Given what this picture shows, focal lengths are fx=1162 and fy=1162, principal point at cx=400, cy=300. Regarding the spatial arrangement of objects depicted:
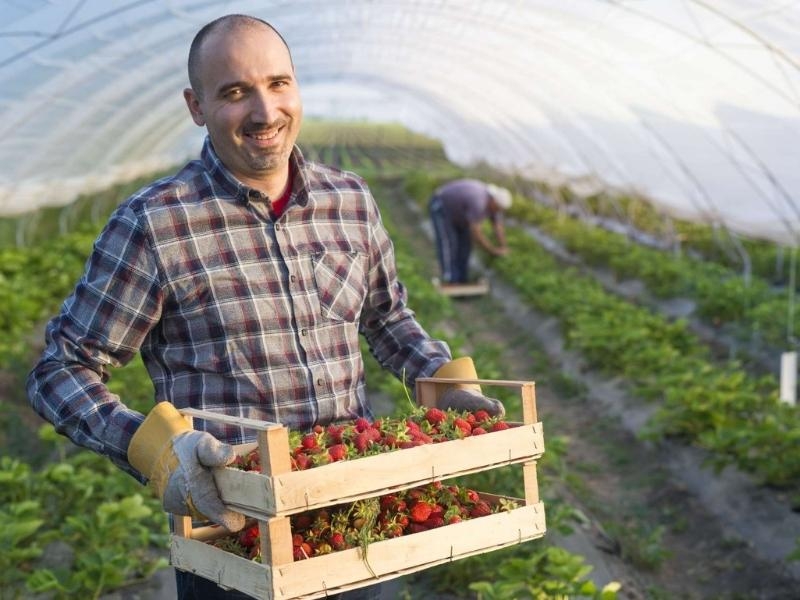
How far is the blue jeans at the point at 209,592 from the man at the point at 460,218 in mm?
10516

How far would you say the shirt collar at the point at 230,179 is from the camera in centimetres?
225

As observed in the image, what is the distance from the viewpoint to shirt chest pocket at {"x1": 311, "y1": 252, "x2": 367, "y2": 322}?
235 cm

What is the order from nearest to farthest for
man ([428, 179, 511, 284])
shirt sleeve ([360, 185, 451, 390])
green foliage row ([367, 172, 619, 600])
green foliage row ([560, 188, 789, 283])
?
1. shirt sleeve ([360, 185, 451, 390])
2. green foliage row ([367, 172, 619, 600])
3. green foliage row ([560, 188, 789, 283])
4. man ([428, 179, 511, 284])

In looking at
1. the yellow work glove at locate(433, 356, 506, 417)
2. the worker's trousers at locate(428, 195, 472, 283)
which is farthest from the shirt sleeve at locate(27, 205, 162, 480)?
the worker's trousers at locate(428, 195, 472, 283)

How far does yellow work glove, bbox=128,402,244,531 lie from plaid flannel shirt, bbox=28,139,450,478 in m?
0.11

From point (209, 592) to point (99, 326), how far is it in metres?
0.55

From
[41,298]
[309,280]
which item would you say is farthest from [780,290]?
[309,280]

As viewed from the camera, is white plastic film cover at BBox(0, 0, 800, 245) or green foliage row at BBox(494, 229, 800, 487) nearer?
green foliage row at BBox(494, 229, 800, 487)

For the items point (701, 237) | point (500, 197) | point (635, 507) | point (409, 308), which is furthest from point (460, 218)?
point (409, 308)

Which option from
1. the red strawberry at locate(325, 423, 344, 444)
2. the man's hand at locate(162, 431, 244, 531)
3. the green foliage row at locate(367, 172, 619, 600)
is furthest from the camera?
the green foliage row at locate(367, 172, 619, 600)

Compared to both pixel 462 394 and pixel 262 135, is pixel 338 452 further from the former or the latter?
pixel 262 135

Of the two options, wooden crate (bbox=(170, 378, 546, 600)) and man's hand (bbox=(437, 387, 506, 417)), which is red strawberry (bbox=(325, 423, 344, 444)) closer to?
wooden crate (bbox=(170, 378, 546, 600))

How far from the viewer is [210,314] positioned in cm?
222

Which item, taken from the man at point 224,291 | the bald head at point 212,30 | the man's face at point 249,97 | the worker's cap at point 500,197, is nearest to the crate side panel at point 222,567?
the man at point 224,291
